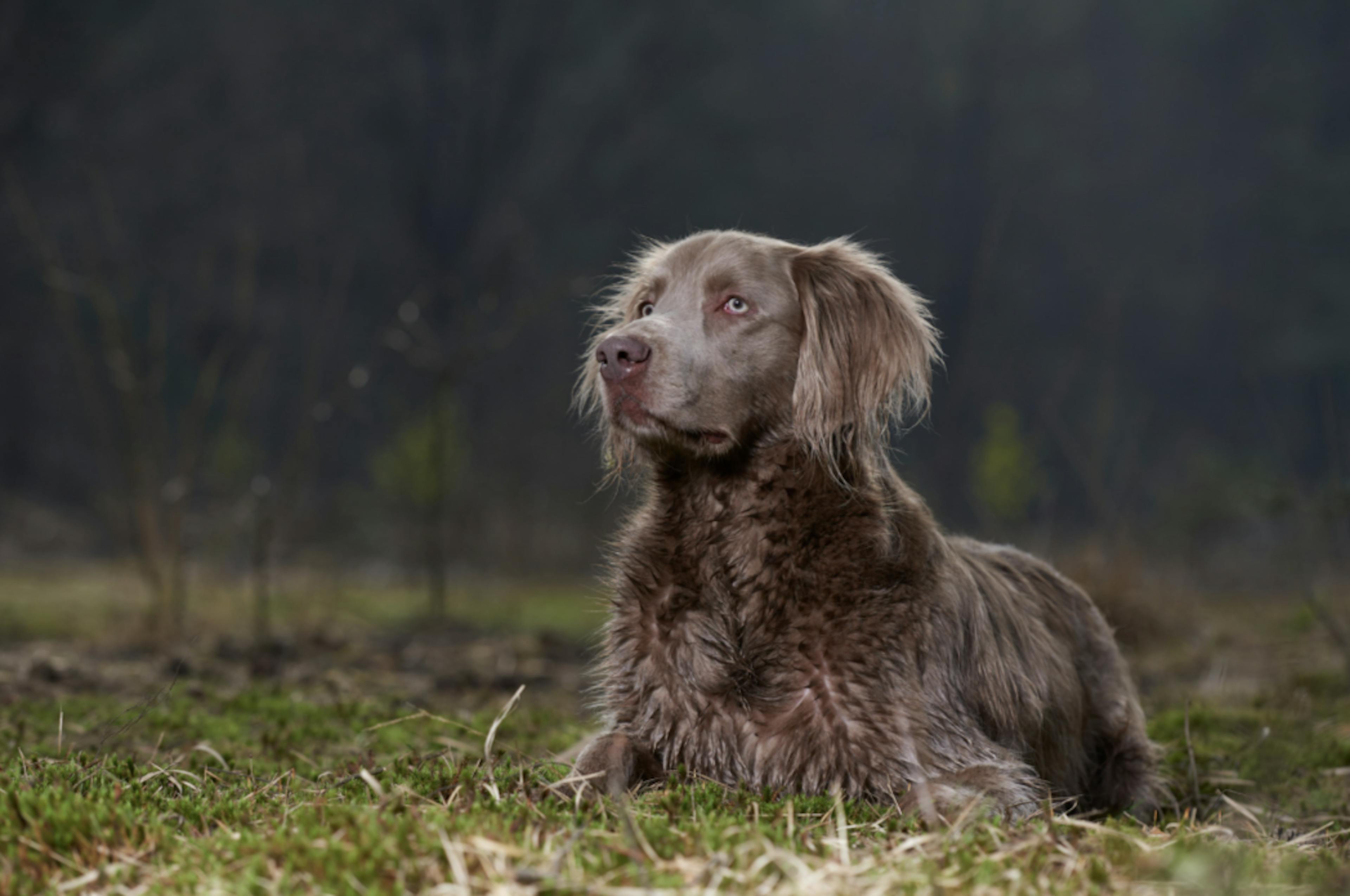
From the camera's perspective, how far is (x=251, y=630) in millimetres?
8656

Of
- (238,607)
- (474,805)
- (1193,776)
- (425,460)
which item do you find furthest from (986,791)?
(425,460)

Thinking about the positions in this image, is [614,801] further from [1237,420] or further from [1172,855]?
[1237,420]

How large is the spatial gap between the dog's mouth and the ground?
2.86 feet

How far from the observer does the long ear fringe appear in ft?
12.2

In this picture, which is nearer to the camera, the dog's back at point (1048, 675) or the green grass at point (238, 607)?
the dog's back at point (1048, 675)

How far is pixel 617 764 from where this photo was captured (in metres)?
2.89

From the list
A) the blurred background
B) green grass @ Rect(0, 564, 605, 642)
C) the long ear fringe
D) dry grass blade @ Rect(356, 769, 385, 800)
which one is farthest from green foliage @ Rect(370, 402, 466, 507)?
dry grass blade @ Rect(356, 769, 385, 800)

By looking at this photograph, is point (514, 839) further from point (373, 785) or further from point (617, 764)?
point (617, 764)

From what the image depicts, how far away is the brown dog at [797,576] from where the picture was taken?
2.93 m

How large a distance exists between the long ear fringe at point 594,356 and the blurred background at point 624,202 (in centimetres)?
1458

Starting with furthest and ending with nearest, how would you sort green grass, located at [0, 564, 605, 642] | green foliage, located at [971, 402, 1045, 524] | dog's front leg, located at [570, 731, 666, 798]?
green foliage, located at [971, 402, 1045, 524]
green grass, located at [0, 564, 605, 642]
dog's front leg, located at [570, 731, 666, 798]

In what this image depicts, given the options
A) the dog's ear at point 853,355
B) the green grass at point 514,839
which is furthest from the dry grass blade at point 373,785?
the dog's ear at point 853,355

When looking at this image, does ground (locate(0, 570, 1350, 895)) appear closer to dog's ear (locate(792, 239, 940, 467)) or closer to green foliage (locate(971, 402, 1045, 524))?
dog's ear (locate(792, 239, 940, 467))

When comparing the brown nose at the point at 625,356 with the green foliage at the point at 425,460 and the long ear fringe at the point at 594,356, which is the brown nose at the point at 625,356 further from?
the green foliage at the point at 425,460
